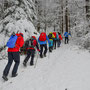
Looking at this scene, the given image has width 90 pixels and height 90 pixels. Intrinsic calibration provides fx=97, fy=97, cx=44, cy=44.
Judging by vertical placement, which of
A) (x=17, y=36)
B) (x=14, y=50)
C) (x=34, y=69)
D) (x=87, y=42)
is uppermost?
(x=17, y=36)

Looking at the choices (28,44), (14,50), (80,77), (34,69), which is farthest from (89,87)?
(28,44)

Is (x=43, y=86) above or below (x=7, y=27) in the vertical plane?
below

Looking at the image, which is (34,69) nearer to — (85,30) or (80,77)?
(80,77)

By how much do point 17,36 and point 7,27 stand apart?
4.12 meters

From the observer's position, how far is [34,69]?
597 centimetres

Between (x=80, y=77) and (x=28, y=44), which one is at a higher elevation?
(x=28, y=44)

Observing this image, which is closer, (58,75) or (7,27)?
(58,75)

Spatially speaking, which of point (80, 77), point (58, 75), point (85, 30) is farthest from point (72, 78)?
point (85, 30)

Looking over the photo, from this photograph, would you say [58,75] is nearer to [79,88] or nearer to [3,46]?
[79,88]

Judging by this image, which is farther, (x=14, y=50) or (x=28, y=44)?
(x=28, y=44)

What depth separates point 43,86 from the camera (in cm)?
411

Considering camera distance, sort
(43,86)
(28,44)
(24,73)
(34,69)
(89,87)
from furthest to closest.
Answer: (28,44), (34,69), (24,73), (43,86), (89,87)

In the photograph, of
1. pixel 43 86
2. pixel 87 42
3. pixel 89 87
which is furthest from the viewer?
pixel 87 42

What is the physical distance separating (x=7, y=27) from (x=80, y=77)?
22.7ft
